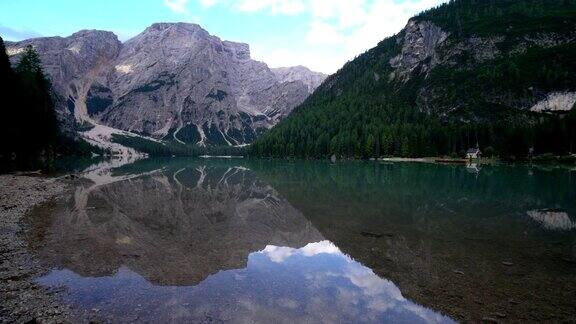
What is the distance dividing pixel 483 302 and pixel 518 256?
7.57 meters

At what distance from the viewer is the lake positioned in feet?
44.6

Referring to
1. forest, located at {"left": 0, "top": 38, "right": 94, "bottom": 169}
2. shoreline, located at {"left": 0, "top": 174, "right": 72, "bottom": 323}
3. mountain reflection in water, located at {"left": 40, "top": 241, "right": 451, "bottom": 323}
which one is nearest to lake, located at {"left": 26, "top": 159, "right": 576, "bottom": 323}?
mountain reflection in water, located at {"left": 40, "top": 241, "right": 451, "bottom": 323}

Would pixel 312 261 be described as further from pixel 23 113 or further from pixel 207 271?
pixel 23 113

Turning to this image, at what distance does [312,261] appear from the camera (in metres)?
20.6

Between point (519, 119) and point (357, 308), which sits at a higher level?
point (519, 119)

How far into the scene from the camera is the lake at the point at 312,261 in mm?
13602

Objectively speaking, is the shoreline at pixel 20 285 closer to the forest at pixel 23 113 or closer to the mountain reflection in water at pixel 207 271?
the mountain reflection in water at pixel 207 271

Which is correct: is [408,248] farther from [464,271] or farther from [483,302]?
[483,302]

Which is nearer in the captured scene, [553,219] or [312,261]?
[312,261]

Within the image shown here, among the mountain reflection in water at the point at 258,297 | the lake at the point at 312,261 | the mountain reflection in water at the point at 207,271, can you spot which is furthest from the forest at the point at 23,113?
the mountain reflection in water at the point at 258,297

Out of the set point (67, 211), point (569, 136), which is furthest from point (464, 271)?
point (569, 136)

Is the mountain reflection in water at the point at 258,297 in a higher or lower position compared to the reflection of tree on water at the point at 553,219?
lower

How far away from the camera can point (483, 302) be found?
14055mm

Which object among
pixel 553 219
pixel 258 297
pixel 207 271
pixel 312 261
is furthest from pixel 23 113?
pixel 553 219
